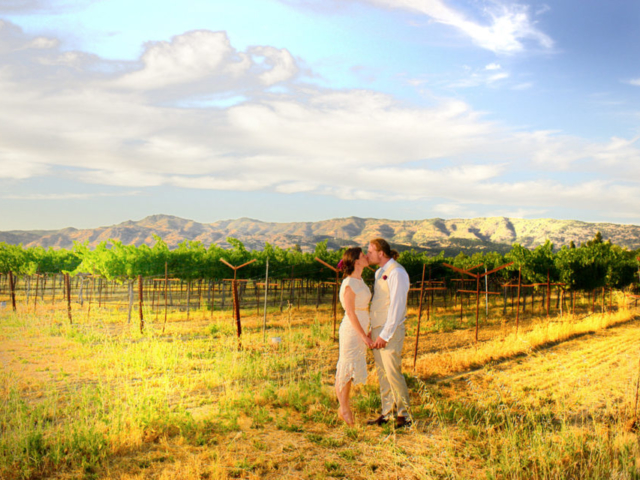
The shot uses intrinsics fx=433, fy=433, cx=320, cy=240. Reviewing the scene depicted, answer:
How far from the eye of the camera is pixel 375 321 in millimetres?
4719

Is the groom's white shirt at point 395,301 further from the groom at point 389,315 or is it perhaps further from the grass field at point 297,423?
the grass field at point 297,423

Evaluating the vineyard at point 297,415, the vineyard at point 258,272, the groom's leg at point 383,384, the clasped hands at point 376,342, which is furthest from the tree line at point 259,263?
the clasped hands at point 376,342

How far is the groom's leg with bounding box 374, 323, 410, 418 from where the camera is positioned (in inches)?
182

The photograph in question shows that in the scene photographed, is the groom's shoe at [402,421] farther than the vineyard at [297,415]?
Yes

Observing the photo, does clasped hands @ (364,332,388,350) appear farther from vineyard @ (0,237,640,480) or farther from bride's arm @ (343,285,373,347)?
vineyard @ (0,237,640,480)

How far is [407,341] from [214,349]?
6.54 metres

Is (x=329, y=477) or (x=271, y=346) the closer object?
(x=329, y=477)

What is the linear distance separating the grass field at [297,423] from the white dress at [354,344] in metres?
0.74

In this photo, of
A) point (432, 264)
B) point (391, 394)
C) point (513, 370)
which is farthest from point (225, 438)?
point (432, 264)

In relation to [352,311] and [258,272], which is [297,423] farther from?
[258,272]

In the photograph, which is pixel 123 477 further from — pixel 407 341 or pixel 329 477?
pixel 407 341

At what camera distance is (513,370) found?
30.1ft

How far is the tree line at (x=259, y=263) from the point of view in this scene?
20.5 m

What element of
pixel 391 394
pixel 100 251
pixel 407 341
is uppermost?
pixel 100 251
